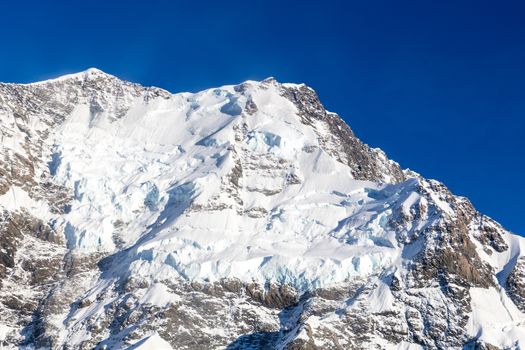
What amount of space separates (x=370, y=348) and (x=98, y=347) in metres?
63.6

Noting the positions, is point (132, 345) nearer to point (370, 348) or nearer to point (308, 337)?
point (308, 337)

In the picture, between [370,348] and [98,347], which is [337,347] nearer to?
[370,348]

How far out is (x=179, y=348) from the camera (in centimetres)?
19800

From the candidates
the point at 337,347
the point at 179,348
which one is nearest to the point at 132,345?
the point at 179,348

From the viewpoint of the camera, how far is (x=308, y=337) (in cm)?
18925

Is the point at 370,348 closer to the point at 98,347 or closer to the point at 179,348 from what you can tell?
the point at 179,348

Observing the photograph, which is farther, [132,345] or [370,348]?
[370,348]

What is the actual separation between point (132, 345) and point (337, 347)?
152 feet

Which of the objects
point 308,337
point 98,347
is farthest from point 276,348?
point 98,347

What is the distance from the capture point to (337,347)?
640 feet

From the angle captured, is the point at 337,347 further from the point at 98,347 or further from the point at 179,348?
the point at 98,347

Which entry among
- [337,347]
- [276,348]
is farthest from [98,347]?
[337,347]

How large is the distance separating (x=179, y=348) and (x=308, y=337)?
3104 cm

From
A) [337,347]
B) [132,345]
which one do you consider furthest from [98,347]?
[337,347]
